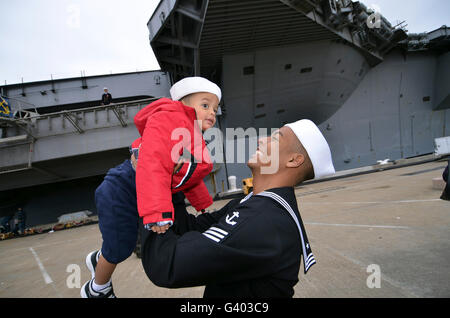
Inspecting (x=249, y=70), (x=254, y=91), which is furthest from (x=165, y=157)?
(x=254, y=91)

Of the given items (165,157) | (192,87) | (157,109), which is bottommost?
(165,157)

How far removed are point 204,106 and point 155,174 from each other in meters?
0.88

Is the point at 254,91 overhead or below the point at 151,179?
overhead

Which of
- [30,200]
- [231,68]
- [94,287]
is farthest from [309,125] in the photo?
[30,200]

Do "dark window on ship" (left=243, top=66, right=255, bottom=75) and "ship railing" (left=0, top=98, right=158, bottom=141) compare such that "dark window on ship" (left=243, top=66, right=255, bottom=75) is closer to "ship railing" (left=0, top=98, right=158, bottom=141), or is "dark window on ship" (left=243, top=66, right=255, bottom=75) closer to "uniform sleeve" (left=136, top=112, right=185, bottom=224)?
"ship railing" (left=0, top=98, right=158, bottom=141)

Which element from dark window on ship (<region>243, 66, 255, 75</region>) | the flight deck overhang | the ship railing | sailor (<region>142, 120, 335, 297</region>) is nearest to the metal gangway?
the ship railing

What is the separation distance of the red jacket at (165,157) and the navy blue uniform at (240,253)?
0.16 meters

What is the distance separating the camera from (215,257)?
823mm

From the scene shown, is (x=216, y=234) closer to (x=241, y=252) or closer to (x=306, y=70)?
(x=241, y=252)

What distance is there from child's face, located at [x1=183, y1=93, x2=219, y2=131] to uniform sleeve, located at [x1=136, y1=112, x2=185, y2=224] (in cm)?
46

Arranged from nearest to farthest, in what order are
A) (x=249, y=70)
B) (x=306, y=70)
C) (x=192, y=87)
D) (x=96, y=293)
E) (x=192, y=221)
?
(x=192, y=221), (x=96, y=293), (x=192, y=87), (x=249, y=70), (x=306, y=70)

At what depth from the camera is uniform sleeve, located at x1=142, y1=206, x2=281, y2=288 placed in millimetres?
823

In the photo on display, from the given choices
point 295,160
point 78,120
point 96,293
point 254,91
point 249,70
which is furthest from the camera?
point 254,91
